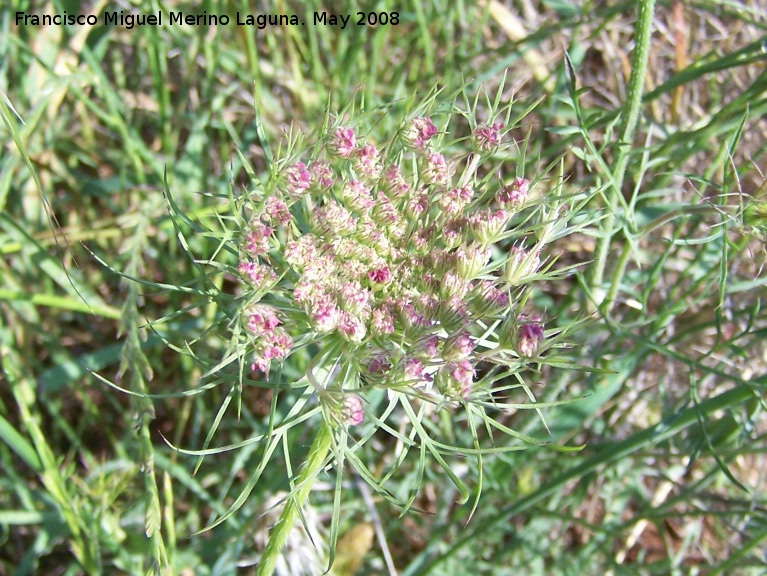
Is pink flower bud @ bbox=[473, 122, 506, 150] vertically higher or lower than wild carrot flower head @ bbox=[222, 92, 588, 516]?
higher

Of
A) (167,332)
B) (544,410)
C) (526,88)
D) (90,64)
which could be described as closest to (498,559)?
(544,410)

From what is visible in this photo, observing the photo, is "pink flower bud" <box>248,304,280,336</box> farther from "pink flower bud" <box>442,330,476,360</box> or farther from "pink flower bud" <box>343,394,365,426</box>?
"pink flower bud" <box>442,330,476,360</box>

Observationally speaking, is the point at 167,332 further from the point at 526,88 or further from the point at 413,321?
the point at 526,88

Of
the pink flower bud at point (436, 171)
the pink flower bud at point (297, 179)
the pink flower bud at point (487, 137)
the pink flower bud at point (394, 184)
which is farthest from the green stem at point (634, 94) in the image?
the pink flower bud at point (297, 179)

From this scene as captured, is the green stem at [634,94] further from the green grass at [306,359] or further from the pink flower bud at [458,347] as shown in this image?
the pink flower bud at [458,347]

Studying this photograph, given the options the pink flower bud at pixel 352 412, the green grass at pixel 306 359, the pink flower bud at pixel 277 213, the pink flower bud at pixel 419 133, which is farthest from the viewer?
the green grass at pixel 306 359

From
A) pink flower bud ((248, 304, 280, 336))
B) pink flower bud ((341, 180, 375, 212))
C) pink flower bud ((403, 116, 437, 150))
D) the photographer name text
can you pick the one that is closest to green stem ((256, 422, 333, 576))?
pink flower bud ((248, 304, 280, 336))

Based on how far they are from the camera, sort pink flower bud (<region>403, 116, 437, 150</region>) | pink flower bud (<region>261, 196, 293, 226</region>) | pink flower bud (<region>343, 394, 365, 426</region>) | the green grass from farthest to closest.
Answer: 1. the green grass
2. pink flower bud (<region>403, 116, 437, 150</region>)
3. pink flower bud (<region>261, 196, 293, 226</region>)
4. pink flower bud (<region>343, 394, 365, 426</region>)
